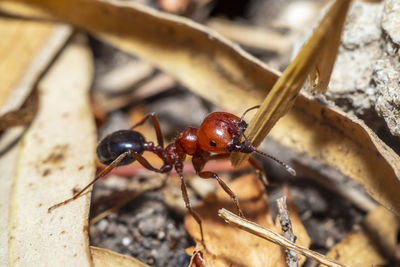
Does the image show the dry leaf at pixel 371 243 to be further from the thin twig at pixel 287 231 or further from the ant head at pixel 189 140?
the ant head at pixel 189 140

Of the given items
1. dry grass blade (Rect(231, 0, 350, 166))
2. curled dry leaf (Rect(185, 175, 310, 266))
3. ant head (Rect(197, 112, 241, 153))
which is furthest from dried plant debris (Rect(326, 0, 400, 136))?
curled dry leaf (Rect(185, 175, 310, 266))

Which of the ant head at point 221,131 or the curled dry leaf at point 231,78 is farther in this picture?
the ant head at point 221,131

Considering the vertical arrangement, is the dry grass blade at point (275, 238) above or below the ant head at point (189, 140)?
above

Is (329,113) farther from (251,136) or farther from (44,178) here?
(44,178)

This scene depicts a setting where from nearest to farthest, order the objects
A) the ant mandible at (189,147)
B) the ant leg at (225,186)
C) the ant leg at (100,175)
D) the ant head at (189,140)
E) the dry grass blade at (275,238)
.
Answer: the dry grass blade at (275,238), the ant leg at (100,175), the ant leg at (225,186), the ant mandible at (189,147), the ant head at (189,140)

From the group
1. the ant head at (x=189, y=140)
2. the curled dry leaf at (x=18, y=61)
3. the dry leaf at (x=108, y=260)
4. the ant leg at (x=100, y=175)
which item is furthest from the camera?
the ant head at (x=189, y=140)

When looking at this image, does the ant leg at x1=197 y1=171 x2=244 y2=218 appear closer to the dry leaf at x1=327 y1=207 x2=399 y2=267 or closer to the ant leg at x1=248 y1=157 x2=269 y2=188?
the ant leg at x1=248 y1=157 x2=269 y2=188

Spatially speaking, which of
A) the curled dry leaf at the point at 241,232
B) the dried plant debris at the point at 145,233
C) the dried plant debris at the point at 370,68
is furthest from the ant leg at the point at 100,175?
the dried plant debris at the point at 370,68
